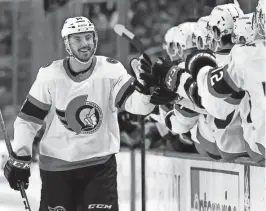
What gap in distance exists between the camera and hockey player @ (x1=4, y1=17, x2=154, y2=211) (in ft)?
11.1

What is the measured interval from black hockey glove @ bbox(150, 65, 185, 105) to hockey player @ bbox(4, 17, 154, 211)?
0.29 m

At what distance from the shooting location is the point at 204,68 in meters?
2.80


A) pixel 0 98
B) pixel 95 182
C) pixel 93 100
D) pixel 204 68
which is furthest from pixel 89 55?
pixel 0 98

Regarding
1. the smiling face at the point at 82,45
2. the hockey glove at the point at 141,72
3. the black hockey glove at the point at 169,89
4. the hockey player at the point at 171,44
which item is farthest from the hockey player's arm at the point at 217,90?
the hockey player at the point at 171,44

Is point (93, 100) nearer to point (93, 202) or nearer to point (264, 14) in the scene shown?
point (93, 202)

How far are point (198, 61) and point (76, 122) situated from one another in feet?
2.29

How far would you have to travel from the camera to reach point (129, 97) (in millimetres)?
3307

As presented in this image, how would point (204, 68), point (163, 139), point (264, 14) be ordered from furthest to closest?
point (163, 139), point (204, 68), point (264, 14)

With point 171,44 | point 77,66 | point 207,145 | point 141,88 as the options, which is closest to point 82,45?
point 77,66

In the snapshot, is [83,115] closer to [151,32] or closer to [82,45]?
[82,45]

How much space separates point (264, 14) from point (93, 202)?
1.11 meters

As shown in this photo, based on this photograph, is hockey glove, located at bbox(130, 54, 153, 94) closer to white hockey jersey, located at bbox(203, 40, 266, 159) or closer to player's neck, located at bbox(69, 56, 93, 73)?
player's neck, located at bbox(69, 56, 93, 73)

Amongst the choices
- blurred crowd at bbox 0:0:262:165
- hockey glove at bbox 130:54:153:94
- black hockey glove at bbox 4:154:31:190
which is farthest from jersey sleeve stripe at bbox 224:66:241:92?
black hockey glove at bbox 4:154:31:190

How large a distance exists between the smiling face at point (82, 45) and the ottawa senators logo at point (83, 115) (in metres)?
0.16
